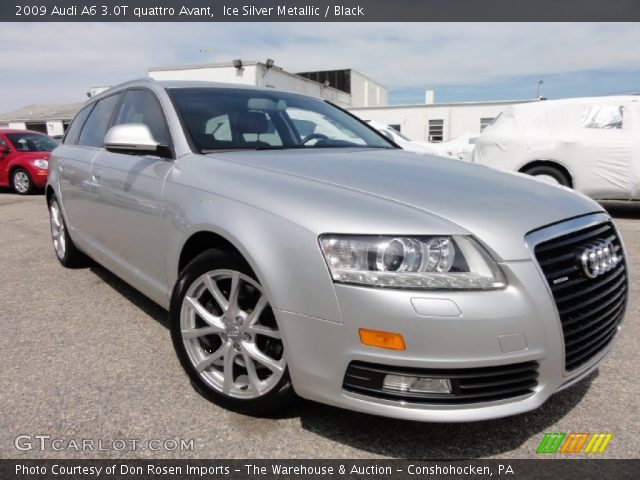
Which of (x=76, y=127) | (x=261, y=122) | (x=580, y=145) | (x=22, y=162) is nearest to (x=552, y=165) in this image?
(x=580, y=145)

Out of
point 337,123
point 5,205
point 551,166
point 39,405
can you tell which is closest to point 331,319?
point 39,405

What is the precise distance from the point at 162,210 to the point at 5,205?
8.88 metres

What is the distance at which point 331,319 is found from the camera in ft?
5.69

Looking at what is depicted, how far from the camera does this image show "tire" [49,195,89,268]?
14.7 feet

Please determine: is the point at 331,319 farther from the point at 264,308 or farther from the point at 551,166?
the point at 551,166

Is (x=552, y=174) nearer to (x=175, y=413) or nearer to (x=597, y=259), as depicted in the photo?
(x=597, y=259)

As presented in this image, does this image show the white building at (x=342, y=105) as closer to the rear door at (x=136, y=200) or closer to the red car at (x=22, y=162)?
the red car at (x=22, y=162)

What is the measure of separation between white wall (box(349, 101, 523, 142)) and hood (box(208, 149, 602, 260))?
2965 cm

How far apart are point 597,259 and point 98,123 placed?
11.8 feet

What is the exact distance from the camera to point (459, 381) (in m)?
1.74

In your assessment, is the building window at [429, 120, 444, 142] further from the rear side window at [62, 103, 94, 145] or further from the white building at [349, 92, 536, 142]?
the rear side window at [62, 103, 94, 145]

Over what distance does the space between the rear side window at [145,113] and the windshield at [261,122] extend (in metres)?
0.13

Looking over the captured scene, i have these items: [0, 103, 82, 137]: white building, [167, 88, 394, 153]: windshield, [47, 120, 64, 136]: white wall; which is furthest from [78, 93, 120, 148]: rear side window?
[47, 120, 64, 136]: white wall

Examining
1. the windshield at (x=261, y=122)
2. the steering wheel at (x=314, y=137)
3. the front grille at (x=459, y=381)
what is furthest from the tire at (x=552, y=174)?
the front grille at (x=459, y=381)
